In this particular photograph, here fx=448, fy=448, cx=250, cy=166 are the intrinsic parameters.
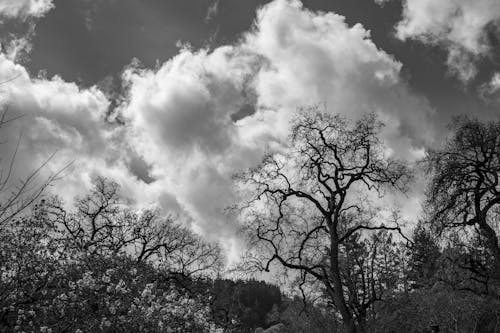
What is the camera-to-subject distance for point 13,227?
15.1 metres

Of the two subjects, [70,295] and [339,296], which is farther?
[339,296]

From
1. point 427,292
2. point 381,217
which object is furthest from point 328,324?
point 381,217

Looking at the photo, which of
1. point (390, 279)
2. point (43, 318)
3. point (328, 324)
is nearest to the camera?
point (43, 318)

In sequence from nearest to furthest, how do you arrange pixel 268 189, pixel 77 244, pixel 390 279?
pixel 77 244, pixel 268 189, pixel 390 279

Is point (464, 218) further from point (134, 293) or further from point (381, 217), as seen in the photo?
point (134, 293)

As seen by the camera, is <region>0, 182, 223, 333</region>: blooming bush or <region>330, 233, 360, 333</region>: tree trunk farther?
<region>330, 233, 360, 333</region>: tree trunk

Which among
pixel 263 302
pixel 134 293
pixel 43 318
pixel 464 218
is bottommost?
pixel 43 318

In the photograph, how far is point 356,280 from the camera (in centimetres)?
2830

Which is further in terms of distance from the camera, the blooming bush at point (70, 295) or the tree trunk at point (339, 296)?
the tree trunk at point (339, 296)

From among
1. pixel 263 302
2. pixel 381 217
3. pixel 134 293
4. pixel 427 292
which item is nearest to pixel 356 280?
pixel 427 292

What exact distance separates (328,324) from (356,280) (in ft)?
10.6

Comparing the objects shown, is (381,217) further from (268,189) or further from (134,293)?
(134,293)

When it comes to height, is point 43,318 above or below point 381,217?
below

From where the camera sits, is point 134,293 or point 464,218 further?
point 464,218
